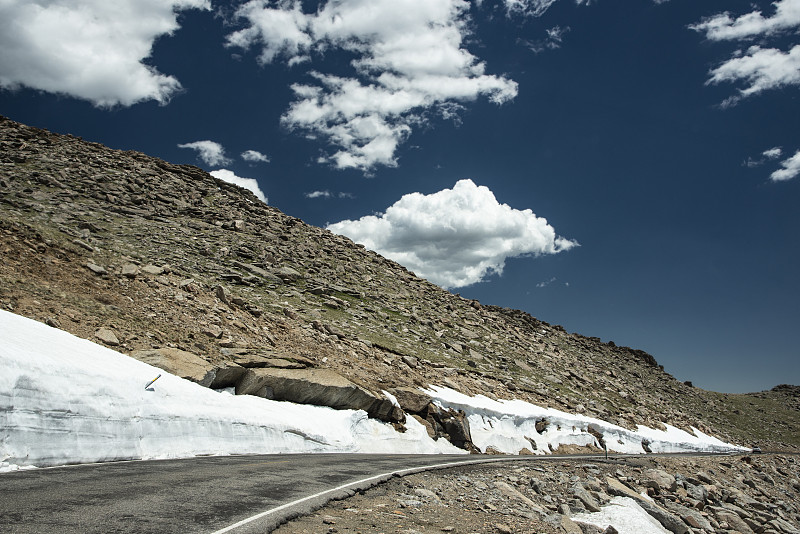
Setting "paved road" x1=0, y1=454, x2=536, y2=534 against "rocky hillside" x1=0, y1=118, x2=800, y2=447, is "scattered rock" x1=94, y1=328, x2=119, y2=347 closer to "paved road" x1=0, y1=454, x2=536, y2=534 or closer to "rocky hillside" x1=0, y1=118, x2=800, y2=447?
"rocky hillside" x1=0, y1=118, x2=800, y2=447

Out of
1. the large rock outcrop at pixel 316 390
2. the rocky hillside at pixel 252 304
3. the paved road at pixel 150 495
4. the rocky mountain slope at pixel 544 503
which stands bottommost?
the paved road at pixel 150 495

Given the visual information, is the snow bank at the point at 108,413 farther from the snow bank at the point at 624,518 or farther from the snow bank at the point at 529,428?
the snow bank at the point at 529,428

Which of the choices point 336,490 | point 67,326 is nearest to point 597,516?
point 336,490

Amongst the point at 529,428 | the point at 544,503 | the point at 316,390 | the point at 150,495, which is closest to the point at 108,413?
the point at 150,495

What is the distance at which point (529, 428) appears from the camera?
1324 inches

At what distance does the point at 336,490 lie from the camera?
9.20 meters

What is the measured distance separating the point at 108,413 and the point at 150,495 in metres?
6.20

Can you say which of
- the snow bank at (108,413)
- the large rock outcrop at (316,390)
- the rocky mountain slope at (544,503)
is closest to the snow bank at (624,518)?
the rocky mountain slope at (544,503)

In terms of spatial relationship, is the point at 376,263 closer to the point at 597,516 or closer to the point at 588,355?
the point at 588,355

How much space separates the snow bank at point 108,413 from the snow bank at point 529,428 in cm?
1217

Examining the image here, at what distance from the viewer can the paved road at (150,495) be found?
5660 mm

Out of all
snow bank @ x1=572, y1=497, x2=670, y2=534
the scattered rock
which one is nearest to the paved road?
snow bank @ x1=572, y1=497, x2=670, y2=534

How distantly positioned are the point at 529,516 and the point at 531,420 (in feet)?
84.1

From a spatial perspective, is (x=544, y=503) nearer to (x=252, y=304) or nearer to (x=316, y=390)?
(x=316, y=390)
